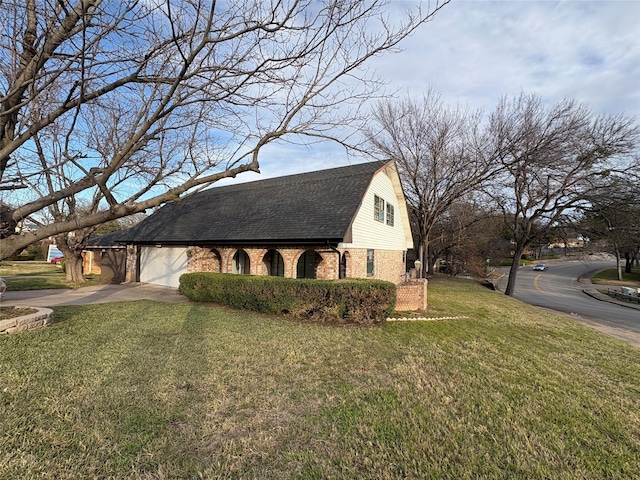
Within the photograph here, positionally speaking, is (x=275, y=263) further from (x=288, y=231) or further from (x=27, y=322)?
(x=27, y=322)

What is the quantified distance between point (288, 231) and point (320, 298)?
4.10 meters

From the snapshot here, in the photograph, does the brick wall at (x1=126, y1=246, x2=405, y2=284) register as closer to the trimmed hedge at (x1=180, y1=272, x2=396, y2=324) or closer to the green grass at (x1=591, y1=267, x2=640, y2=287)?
the trimmed hedge at (x1=180, y1=272, x2=396, y2=324)

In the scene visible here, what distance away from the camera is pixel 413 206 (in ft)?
76.7

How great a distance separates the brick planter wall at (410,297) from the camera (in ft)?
37.2

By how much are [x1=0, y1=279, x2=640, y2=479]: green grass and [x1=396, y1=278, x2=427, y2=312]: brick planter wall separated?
3.92m

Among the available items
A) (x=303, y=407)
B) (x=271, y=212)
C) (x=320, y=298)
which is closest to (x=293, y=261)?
(x=271, y=212)

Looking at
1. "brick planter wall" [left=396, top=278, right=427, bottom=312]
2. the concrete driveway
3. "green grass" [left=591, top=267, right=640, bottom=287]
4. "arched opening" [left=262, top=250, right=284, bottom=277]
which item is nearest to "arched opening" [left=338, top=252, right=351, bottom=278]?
"brick planter wall" [left=396, top=278, right=427, bottom=312]

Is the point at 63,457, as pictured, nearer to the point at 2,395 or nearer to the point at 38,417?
the point at 38,417

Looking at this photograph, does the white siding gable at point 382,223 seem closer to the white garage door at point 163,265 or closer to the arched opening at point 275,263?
the arched opening at point 275,263

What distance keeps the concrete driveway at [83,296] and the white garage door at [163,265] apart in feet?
3.06

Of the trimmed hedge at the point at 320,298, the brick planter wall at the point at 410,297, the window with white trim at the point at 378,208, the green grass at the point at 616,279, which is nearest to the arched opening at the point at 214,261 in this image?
the trimmed hedge at the point at 320,298

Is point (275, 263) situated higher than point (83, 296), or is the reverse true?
point (275, 263)

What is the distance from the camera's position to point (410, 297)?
457 inches

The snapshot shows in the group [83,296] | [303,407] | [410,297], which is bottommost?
[303,407]
